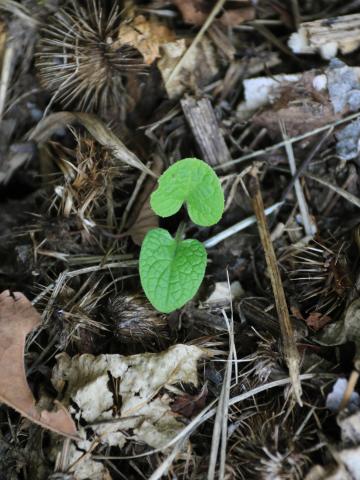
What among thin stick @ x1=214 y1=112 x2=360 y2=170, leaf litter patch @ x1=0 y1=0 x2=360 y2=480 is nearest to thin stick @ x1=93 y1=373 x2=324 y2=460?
leaf litter patch @ x1=0 y1=0 x2=360 y2=480

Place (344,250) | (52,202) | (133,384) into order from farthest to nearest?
(52,202) → (344,250) → (133,384)

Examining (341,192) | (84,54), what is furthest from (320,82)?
(84,54)

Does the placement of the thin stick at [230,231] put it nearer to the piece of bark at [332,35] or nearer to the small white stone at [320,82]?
the small white stone at [320,82]

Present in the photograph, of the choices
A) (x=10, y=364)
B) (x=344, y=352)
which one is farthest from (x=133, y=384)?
(x=344, y=352)

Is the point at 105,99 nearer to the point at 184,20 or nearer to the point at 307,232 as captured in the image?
the point at 184,20

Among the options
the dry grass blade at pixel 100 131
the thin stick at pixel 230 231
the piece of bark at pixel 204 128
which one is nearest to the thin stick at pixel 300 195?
the thin stick at pixel 230 231

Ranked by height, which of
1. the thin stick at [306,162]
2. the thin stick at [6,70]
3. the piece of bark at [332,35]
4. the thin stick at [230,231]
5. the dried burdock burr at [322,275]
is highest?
the thin stick at [6,70]
